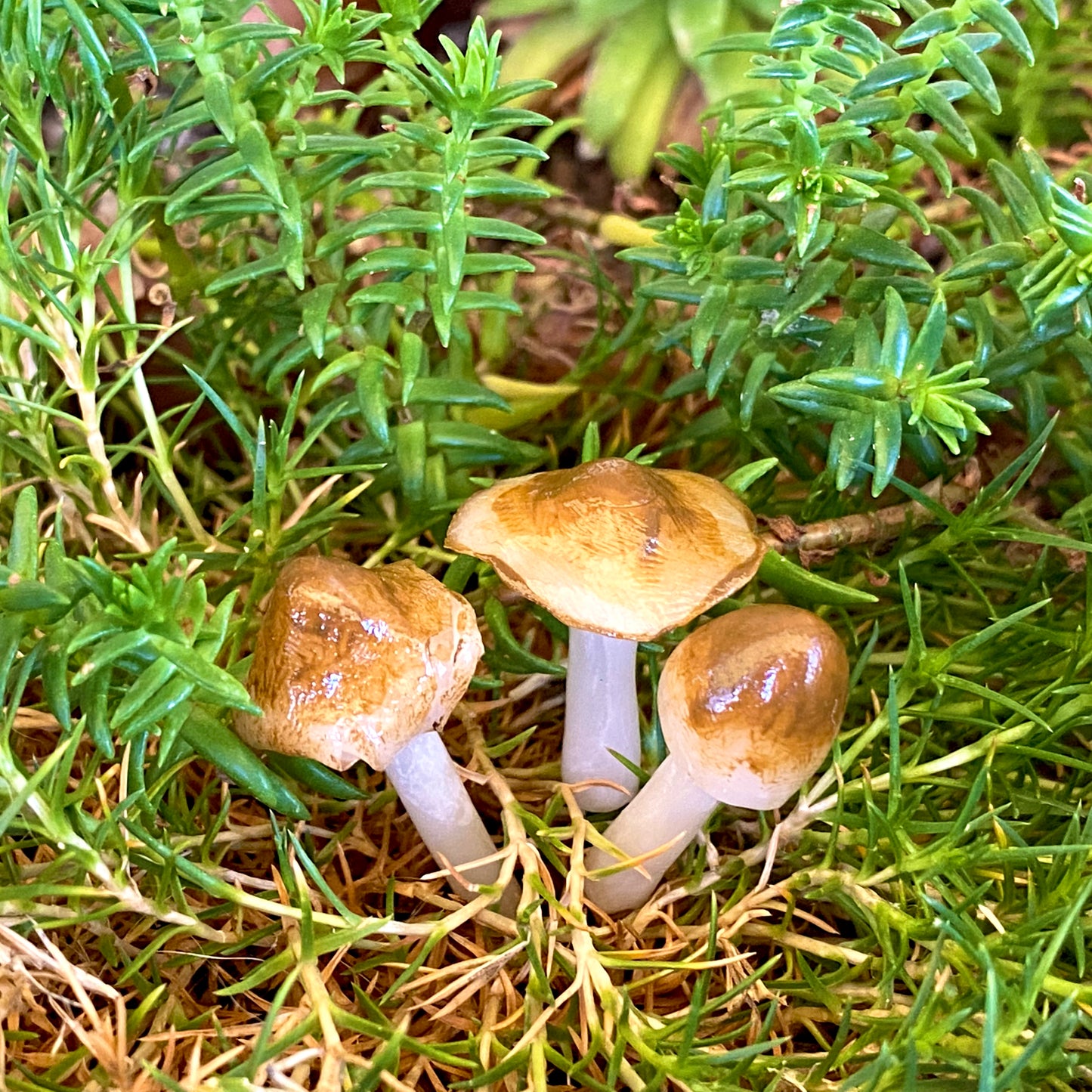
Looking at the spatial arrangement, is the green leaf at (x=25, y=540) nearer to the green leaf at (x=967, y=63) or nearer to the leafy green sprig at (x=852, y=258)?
the leafy green sprig at (x=852, y=258)

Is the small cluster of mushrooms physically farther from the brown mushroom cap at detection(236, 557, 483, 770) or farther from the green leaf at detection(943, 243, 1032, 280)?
the green leaf at detection(943, 243, 1032, 280)

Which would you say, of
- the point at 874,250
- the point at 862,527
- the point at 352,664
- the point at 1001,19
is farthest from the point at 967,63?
the point at 352,664

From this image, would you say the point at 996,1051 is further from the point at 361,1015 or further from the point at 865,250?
the point at 865,250

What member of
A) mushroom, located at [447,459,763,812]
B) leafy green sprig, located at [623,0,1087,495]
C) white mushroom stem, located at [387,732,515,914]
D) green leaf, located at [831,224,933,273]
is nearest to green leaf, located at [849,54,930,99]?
leafy green sprig, located at [623,0,1087,495]

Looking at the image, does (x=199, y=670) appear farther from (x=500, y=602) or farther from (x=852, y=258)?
(x=852, y=258)

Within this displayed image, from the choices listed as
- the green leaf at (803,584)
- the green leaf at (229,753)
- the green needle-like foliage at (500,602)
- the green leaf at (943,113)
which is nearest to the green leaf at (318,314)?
the green needle-like foliage at (500,602)

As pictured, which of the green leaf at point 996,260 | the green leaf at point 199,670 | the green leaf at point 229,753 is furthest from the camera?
the green leaf at point 996,260

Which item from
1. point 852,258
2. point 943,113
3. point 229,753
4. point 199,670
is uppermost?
point 943,113

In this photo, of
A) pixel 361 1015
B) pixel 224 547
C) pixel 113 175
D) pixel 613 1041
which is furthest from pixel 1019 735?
pixel 113 175
